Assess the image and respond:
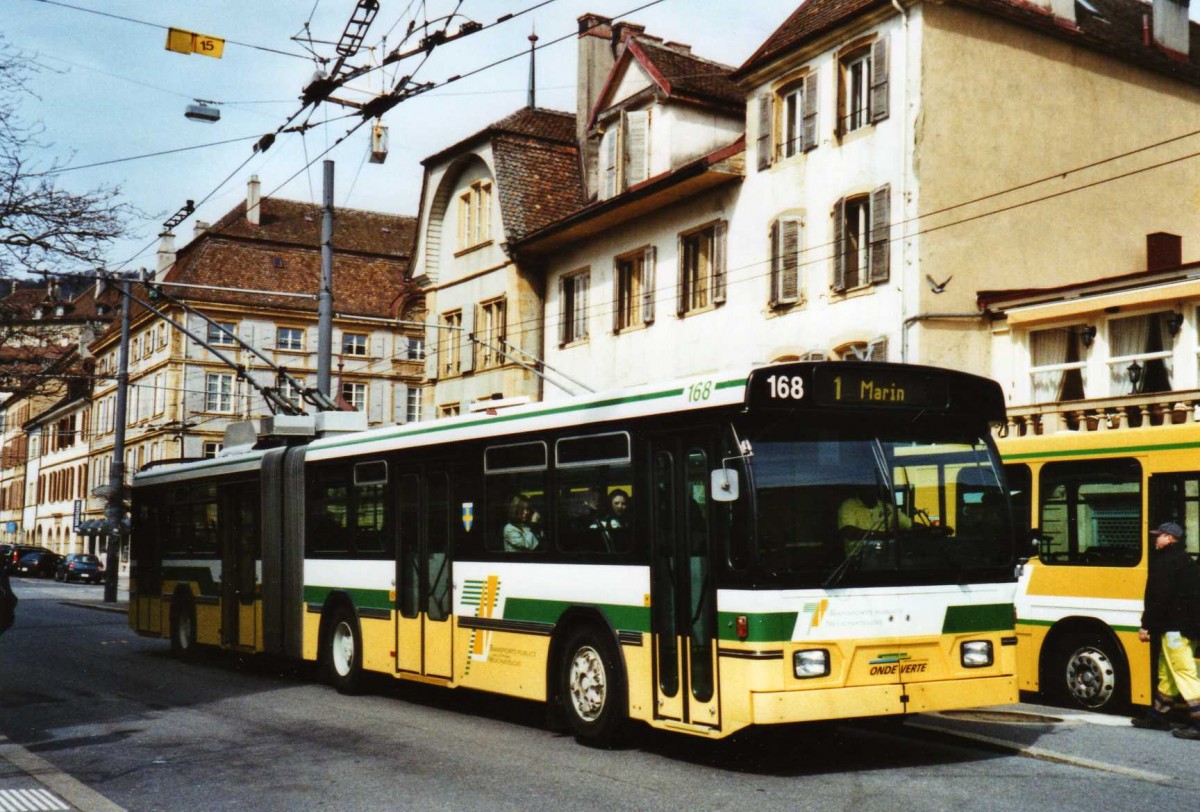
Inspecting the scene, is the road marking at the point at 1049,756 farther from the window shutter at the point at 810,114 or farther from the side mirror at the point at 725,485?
the window shutter at the point at 810,114

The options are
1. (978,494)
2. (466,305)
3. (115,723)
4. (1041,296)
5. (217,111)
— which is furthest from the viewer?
(466,305)

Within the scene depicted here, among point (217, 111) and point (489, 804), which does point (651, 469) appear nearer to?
point (489, 804)

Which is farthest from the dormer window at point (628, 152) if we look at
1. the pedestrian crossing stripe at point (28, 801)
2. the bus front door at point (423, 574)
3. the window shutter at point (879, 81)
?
the pedestrian crossing stripe at point (28, 801)

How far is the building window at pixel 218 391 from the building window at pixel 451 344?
34.0 metres

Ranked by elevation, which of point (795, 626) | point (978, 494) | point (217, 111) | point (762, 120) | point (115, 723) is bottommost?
point (115, 723)

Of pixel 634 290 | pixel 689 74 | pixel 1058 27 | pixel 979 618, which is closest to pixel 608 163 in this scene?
pixel 689 74

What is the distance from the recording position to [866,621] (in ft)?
32.7

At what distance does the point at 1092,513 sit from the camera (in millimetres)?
14289

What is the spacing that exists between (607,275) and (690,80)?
463cm

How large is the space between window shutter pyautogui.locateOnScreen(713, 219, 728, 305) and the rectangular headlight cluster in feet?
64.5

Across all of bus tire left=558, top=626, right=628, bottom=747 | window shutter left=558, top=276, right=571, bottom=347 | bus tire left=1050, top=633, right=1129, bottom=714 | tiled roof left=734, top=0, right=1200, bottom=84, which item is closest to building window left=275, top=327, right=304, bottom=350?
window shutter left=558, top=276, right=571, bottom=347

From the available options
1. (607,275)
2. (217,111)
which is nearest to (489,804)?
(217,111)

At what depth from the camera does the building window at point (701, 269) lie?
30016 millimetres

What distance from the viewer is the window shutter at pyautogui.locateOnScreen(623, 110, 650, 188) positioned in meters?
32.9
